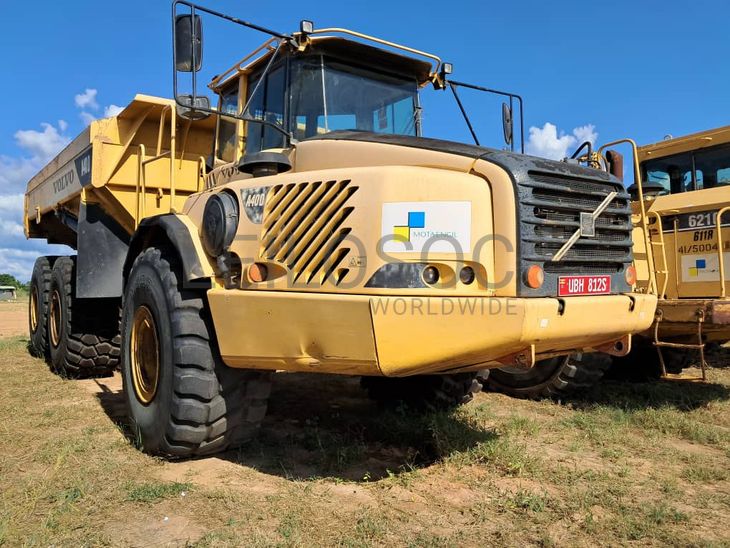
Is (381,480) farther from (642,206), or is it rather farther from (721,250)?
(721,250)

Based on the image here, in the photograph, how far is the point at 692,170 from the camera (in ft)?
24.8

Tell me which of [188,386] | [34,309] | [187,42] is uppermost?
[187,42]

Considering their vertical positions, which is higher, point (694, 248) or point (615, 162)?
point (615, 162)

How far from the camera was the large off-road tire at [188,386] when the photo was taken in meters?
3.82

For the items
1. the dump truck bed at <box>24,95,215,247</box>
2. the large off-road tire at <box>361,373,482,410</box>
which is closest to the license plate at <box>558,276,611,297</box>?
the large off-road tire at <box>361,373,482,410</box>

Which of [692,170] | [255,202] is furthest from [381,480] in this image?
[692,170]

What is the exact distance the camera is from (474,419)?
525 cm

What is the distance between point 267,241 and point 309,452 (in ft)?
5.21

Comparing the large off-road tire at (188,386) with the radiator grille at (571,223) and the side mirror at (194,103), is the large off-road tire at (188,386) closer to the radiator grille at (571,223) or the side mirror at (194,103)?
the side mirror at (194,103)

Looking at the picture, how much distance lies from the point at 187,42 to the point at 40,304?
596 cm

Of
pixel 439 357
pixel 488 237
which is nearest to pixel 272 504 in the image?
pixel 439 357

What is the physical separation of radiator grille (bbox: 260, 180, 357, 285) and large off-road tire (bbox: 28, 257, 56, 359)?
5531 mm

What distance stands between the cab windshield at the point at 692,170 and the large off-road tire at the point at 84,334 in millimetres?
6470

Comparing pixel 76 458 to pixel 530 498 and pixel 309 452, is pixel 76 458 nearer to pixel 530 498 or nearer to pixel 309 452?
pixel 309 452
